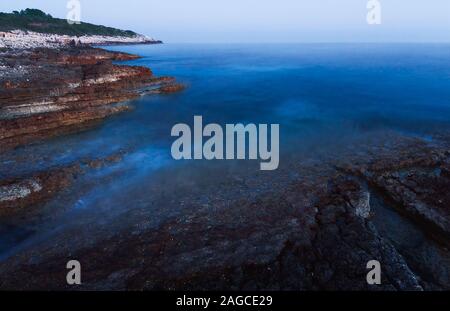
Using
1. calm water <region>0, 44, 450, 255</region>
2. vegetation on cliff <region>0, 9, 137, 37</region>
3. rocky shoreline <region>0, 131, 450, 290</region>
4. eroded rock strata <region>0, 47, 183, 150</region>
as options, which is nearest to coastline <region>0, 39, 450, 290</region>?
rocky shoreline <region>0, 131, 450, 290</region>

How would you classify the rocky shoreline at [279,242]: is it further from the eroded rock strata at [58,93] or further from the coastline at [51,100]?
the eroded rock strata at [58,93]

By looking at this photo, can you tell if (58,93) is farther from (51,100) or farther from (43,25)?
(43,25)

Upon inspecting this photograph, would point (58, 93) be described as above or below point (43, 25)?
below

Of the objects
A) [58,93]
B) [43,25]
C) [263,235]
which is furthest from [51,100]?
[43,25]

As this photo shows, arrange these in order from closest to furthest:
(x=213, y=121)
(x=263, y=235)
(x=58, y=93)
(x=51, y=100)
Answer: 1. (x=263, y=235)
2. (x=51, y=100)
3. (x=213, y=121)
4. (x=58, y=93)

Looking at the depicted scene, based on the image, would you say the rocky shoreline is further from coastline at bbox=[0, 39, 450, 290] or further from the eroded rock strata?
the eroded rock strata

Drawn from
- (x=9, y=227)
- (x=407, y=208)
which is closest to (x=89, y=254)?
(x=9, y=227)
